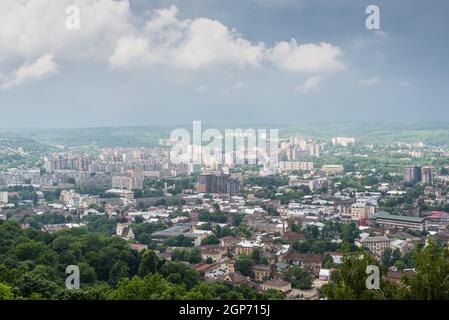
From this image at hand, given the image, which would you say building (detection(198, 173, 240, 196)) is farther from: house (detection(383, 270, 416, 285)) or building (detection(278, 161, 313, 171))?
house (detection(383, 270, 416, 285))

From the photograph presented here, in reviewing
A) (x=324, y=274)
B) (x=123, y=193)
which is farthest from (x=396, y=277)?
(x=123, y=193)

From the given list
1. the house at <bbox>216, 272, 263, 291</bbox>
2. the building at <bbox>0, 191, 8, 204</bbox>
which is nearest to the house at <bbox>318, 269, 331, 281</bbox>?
the house at <bbox>216, 272, 263, 291</bbox>

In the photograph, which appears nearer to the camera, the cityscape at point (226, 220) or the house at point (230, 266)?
the cityscape at point (226, 220)

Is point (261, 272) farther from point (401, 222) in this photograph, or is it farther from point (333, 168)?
point (333, 168)

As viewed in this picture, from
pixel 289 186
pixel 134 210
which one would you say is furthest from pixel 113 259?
pixel 289 186

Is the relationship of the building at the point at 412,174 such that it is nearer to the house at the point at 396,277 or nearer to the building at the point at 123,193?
the building at the point at 123,193

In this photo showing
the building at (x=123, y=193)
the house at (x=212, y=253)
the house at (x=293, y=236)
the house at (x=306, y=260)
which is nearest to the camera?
the house at (x=306, y=260)

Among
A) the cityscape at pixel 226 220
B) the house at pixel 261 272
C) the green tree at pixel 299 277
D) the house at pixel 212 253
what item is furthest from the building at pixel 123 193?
the green tree at pixel 299 277
